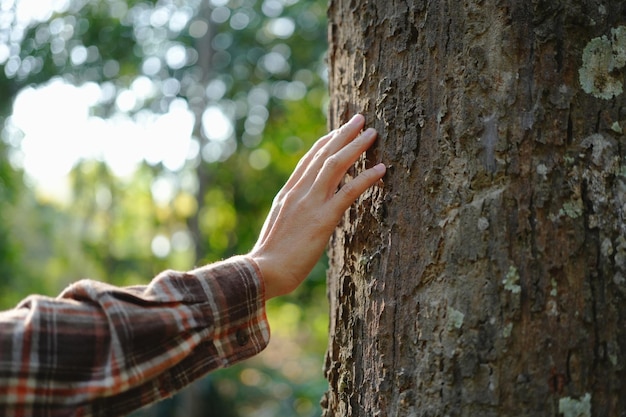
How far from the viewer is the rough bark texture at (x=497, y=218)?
97cm

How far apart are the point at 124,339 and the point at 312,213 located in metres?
0.43

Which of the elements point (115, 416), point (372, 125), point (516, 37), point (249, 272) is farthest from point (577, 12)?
point (115, 416)

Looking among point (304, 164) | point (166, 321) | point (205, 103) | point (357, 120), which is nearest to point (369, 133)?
point (357, 120)

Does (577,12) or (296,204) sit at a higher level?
(577,12)

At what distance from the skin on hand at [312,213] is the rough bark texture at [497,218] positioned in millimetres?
49

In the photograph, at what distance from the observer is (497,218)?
1025mm

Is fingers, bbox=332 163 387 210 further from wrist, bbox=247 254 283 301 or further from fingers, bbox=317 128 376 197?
wrist, bbox=247 254 283 301

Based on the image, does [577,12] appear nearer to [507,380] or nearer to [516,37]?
[516,37]

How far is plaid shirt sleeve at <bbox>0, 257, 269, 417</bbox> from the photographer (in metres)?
0.93

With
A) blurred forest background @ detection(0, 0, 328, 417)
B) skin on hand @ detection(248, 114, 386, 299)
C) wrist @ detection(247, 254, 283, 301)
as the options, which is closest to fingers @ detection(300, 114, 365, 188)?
skin on hand @ detection(248, 114, 386, 299)

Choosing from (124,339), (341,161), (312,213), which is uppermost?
(341,161)

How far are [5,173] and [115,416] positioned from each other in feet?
20.7

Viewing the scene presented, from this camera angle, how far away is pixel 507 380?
971 millimetres

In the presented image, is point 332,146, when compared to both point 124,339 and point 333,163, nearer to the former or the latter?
point 333,163
